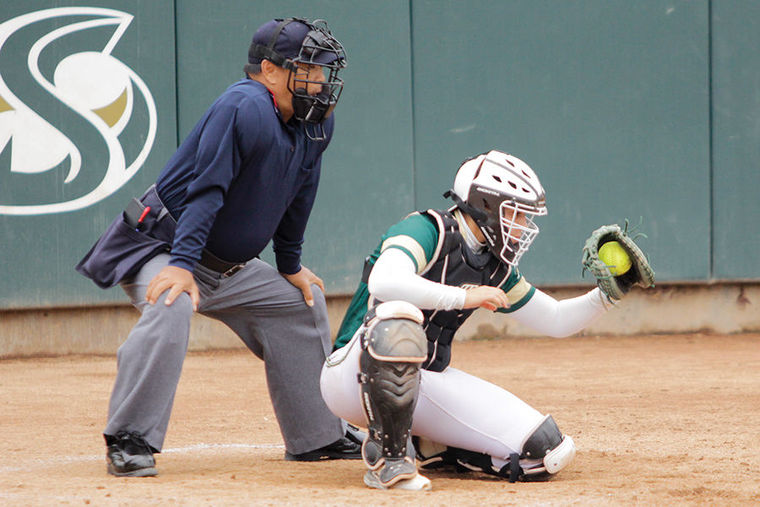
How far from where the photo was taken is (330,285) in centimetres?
920

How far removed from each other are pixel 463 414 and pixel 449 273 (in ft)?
1.92

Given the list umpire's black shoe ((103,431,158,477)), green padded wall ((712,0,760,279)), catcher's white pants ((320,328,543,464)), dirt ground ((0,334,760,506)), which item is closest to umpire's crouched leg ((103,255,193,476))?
umpire's black shoe ((103,431,158,477))

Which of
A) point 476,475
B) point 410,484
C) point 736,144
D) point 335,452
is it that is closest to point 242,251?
point 335,452

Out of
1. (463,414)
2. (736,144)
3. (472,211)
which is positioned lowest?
(463,414)

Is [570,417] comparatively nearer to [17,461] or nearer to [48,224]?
[17,461]

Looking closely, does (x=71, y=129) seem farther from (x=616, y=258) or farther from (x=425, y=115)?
(x=616, y=258)

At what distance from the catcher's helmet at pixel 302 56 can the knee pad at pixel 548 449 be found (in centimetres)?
157

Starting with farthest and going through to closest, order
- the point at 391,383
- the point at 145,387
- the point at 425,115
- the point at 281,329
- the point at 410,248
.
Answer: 1. the point at 425,115
2. the point at 281,329
3. the point at 145,387
4. the point at 410,248
5. the point at 391,383

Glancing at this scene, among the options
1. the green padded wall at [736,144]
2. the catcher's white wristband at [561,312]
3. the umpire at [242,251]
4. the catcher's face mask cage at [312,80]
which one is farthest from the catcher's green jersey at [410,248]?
the green padded wall at [736,144]

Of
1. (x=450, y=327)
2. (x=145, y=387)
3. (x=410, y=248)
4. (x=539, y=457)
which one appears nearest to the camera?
(x=410, y=248)

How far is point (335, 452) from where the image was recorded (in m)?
5.02

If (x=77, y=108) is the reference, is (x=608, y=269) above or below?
below

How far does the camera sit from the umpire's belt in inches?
182

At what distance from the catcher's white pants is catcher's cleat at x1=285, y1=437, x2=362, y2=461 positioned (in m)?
A: 0.61
